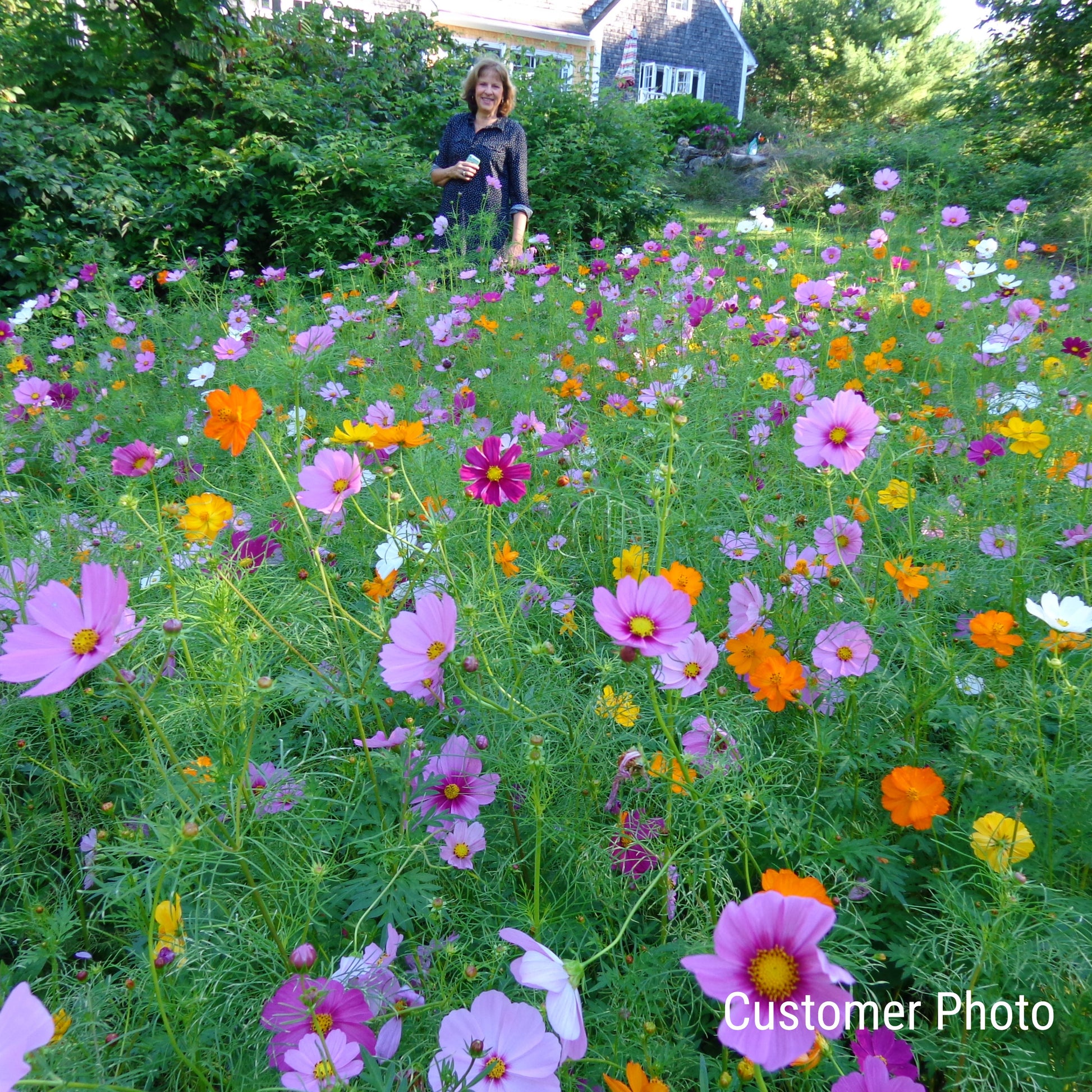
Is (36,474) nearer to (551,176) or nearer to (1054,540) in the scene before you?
(1054,540)

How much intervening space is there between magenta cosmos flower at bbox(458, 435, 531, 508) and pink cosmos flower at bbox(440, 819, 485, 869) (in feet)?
1.41

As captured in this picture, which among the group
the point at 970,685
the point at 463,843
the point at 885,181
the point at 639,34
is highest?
the point at 639,34

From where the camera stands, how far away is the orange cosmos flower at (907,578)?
1070mm

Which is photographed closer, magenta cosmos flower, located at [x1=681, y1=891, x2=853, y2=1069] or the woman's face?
magenta cosmos flower, located at [x1=681, y1=891, x2=853, y2=1069]

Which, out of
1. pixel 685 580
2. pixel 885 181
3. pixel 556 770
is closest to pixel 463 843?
pixel 556 770

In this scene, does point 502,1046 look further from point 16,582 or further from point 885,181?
point 885,181

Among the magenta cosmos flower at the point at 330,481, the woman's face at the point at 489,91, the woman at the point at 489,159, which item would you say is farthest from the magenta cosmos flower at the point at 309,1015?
the woman's face at the point at 489,91

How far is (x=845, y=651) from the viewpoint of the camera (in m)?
1.07

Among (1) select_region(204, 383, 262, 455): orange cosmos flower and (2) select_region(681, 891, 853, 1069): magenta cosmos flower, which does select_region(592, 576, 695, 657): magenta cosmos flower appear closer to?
(2) select_region(681, 891, 853, 1069): magenta cosmos flower

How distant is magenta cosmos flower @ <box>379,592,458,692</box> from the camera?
0.84m

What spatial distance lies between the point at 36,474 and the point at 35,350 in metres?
1.46

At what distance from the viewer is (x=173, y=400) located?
9.02 ft

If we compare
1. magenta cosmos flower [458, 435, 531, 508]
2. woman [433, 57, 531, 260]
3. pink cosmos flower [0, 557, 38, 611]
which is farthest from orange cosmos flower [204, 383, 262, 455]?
woman [433, 57, 531, 260]

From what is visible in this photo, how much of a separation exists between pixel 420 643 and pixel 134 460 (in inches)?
30.3
